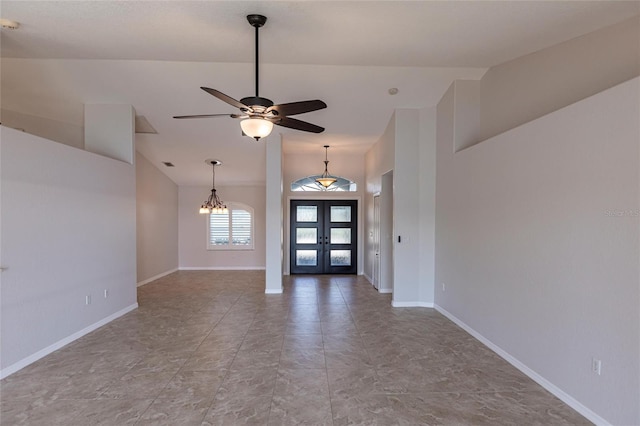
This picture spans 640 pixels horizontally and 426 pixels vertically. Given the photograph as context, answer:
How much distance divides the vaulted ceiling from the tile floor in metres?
3.42

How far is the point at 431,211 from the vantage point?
5.57 metres

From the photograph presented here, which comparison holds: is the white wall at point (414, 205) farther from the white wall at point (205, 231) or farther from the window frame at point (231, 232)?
the window frame at point (231, 232)

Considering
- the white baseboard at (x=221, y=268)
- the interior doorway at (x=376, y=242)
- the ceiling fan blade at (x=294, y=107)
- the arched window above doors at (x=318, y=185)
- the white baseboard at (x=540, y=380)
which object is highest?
the ceiling fan blade at (x=294, y=107)

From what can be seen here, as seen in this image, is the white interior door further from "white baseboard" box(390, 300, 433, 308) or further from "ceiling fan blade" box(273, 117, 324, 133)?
"ceiling fan blade" box(273, 117, 324, 133)

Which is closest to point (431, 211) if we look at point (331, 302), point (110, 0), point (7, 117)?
point (331, 302)

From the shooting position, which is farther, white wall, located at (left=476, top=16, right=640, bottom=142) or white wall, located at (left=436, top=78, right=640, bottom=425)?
white wall, located at (left=476, top=16, right=640, bottom=142)

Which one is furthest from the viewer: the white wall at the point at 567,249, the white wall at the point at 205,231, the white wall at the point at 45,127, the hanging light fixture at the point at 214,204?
the white wall at the point at 205,231

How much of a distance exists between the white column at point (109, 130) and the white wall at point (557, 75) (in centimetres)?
552

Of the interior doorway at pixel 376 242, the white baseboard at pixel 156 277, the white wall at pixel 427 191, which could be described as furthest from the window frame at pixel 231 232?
the white wall at pixel 427 191

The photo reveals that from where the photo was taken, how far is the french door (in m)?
8.81

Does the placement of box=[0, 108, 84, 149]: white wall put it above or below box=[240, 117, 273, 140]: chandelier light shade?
above

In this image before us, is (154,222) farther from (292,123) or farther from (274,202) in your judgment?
(292,123)

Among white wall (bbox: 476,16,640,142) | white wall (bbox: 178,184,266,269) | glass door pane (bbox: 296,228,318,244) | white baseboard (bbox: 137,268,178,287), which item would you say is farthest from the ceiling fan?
white wall (bbox: 178,184,266,269)

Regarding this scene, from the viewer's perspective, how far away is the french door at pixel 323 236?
8.81m
